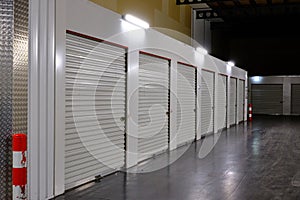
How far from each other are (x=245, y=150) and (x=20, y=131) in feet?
20.4

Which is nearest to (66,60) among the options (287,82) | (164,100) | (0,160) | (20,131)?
(20,131)

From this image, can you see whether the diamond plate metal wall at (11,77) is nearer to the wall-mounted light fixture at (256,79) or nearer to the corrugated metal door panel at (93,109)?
the corrugated metal door panel at (93,109)

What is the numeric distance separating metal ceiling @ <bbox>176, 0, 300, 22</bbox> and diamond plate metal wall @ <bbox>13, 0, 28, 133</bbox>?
7.02 meters

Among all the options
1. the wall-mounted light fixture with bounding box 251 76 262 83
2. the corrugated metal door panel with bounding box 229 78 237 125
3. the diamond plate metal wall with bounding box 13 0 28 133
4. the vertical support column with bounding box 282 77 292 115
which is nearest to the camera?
the diamond plate metal wall with bounding box 13 0 28 133

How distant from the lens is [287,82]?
24672 millimetres

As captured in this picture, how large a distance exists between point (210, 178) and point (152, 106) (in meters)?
2.56

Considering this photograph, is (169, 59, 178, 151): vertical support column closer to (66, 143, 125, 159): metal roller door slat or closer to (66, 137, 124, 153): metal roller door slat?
(66, 137, 124, 153): metal roller door slat

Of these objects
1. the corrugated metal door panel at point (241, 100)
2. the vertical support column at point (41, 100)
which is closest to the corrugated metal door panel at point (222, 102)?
the corrugated metal door panel at point (241, 100)

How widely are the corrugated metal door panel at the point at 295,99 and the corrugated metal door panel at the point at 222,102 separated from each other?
1145cm

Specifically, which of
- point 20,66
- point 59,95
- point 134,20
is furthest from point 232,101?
point 20,66

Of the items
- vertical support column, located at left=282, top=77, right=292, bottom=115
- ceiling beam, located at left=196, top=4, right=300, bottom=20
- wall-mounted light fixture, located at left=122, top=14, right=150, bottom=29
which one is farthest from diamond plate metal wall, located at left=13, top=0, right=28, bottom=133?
vertical support column, located at left=282, top=77, right=292, bottom=115

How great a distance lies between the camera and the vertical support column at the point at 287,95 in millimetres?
24641

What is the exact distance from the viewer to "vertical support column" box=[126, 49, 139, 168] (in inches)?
271

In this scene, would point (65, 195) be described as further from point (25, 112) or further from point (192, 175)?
point (192, 175)
